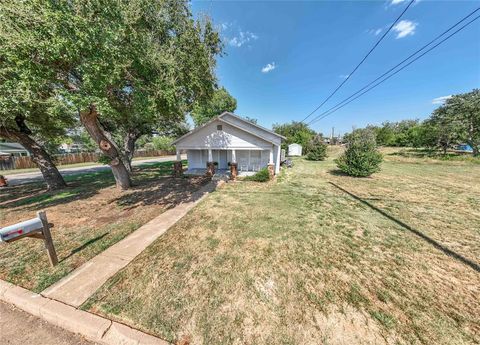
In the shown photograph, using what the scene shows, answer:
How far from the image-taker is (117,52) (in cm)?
453

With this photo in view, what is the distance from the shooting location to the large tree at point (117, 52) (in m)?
3.88

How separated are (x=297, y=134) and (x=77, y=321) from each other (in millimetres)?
36283

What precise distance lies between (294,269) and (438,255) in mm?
3284

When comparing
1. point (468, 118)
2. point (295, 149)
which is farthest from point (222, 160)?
point (468, 118)

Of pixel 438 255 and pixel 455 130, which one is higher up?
pixel 455 130

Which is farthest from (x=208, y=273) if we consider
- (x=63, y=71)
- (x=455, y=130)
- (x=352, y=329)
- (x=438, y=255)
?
(x=455, y=130)

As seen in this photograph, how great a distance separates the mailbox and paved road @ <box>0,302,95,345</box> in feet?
3.56

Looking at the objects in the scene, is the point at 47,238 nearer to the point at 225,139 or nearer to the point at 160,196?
the point at 160,196

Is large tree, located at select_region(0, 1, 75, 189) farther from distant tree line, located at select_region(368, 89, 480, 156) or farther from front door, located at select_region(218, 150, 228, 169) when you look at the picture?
distant tree line, located at select_region(368, 89, 480, 156)

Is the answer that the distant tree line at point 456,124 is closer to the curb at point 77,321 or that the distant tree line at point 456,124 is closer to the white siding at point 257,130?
the white siding at point 257,130

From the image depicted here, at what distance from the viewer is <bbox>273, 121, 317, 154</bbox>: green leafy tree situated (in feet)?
97.8

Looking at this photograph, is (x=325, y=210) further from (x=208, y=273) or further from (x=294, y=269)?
(x=208, y=273)

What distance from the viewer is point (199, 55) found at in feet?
21.3

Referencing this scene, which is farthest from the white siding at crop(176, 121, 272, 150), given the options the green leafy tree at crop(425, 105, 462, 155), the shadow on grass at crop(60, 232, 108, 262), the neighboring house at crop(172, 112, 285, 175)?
the green leafy tree at crop(425, 105, 462, 155)
